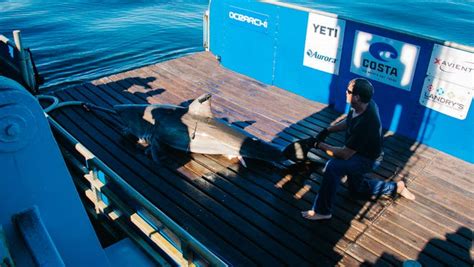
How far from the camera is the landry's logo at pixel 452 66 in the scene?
771 centimetres

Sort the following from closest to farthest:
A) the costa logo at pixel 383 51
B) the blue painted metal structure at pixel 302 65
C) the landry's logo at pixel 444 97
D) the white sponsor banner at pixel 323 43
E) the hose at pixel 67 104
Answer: the landry's logo at pixel 444 97 → the blue painted metal structure at pixel 302 65 → the costa logo at pixel 383 51 → the hose at pixel 67 104 → the white sponsor banner at pixel 323 43

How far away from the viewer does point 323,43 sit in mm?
9773

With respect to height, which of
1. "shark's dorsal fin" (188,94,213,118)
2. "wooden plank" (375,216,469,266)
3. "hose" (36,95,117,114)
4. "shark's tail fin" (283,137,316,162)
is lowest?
"wooden plank" (375,216,469,266)

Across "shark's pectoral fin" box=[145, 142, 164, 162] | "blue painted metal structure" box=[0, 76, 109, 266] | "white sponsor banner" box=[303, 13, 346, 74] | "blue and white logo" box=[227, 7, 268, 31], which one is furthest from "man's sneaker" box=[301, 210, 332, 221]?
"blue and white logo" box=[227, 7, 268, 31]

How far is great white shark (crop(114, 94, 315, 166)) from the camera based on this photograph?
7.72 meters

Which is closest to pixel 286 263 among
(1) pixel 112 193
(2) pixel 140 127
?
(1) pixel 112 193

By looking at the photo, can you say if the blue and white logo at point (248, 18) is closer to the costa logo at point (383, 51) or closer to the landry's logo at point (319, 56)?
the landry's logo at point (319, 56)

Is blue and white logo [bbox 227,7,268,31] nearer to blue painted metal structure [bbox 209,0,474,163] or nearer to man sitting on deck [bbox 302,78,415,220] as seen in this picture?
blue painted metal structure [bbox 209,0,474,163]

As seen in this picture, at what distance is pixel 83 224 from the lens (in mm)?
4074

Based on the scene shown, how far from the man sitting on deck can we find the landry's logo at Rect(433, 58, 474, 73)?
283 cm

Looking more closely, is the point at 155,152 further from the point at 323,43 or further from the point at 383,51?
the point at 383,51

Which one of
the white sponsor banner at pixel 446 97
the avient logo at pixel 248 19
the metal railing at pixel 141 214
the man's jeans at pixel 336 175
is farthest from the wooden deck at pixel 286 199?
the avient logo at pixel 248 19

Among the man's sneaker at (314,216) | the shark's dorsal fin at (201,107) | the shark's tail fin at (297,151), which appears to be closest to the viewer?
the man's sneaker at (314,216)

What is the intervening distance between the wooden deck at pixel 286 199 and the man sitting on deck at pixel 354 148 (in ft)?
1.48
